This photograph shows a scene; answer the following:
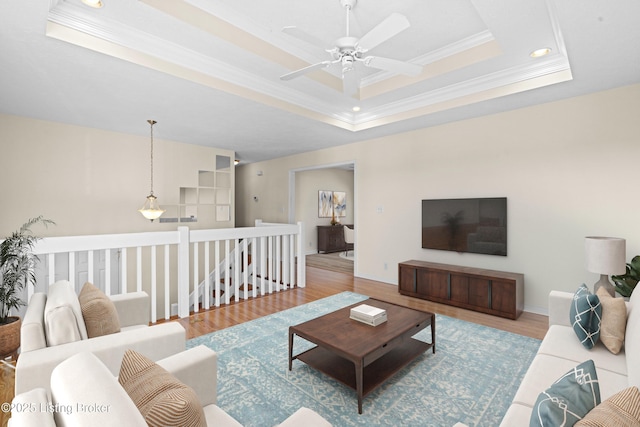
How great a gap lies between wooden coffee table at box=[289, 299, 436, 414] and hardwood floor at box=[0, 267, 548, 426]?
131 centimetres

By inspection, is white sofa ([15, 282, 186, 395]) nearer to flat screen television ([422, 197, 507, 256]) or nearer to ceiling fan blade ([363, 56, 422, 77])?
ceiling fan blade ([363, 56, 422, 77])

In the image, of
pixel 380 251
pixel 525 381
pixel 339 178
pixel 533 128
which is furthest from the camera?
pixel 339 178

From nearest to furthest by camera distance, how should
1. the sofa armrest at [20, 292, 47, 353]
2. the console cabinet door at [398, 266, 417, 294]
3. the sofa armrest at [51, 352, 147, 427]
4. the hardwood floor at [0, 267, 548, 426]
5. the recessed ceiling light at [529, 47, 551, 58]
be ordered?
1. the sofa armrest at [51, 352, 147, 427]
2. the sofa armrest at [20, 292, 47, 353]
3. the recessed ceiling light at [529, 47, 551, 58]
4. the hardwood floor at [0, 267, 548, 426]
5. the console cabinet door at [398, 266, 417, 294]

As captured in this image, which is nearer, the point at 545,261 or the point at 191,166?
the point at 545,261

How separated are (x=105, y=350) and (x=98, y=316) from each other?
0.35 meters

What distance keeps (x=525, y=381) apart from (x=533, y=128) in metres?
3.32

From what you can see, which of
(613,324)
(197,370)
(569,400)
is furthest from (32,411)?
(613,324)

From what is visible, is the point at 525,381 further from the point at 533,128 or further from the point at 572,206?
the point at 533,128

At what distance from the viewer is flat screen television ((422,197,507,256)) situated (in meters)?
4.04

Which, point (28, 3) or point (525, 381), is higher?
point (28, 3)

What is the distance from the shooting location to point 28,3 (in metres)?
1.94

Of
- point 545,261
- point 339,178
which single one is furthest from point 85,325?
point 339,178

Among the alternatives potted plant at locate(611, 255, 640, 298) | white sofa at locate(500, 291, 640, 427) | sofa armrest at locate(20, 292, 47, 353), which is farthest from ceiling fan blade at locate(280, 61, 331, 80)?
potted plant at locate(611, 255, 640, 298)

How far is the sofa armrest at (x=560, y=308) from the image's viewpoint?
242 cm
